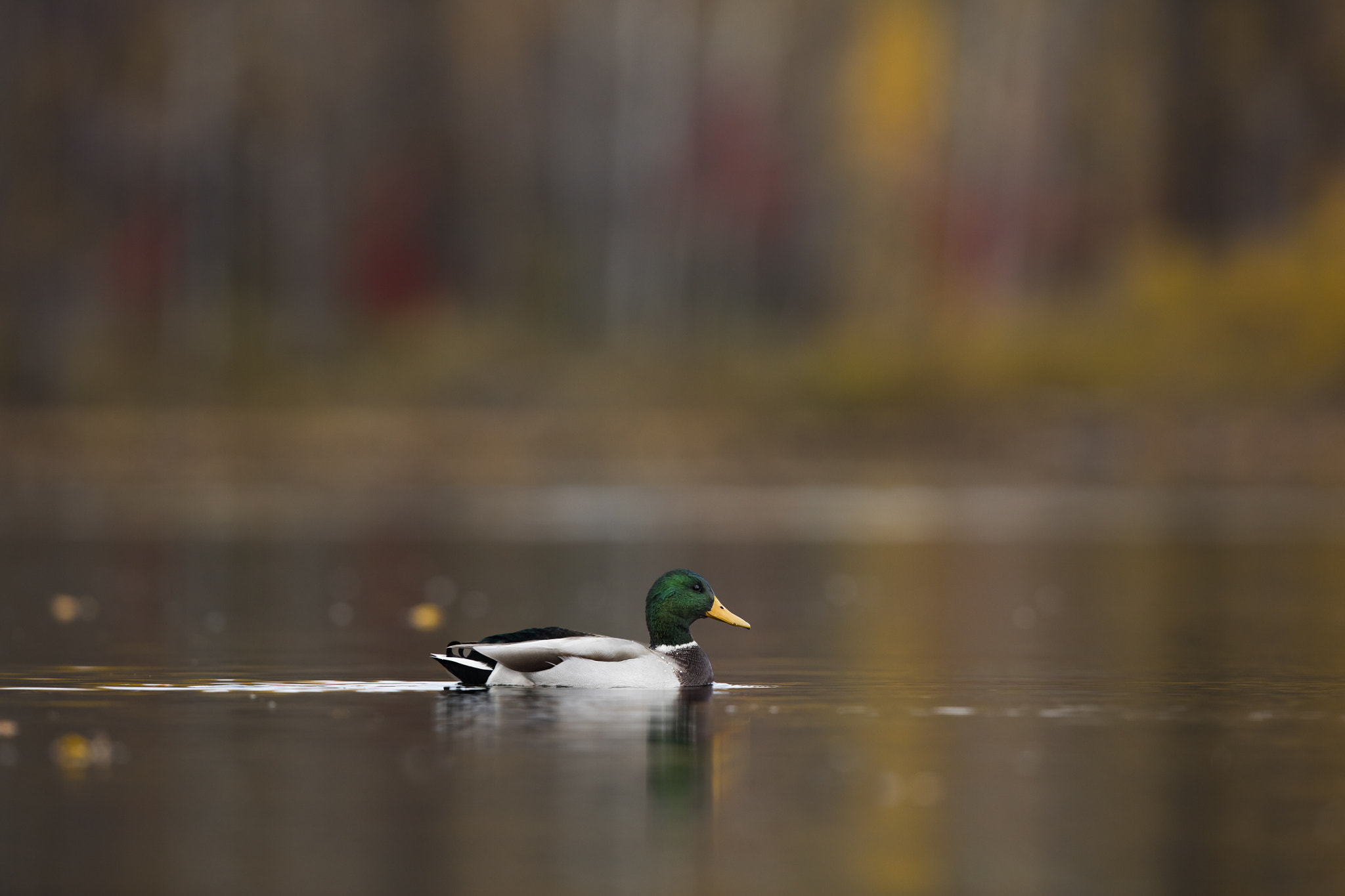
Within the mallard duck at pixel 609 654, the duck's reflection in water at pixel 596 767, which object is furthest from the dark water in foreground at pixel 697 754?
the mallard duck at pixel 609 654

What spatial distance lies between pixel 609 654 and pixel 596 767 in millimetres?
2669

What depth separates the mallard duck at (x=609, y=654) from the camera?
13.7 metres

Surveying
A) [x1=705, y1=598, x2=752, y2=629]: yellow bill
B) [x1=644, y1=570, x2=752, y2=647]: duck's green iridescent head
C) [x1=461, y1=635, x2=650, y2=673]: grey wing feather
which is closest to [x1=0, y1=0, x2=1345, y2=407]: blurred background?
[x1=705, y1=598, x2=752, y2=629]: yellow bill

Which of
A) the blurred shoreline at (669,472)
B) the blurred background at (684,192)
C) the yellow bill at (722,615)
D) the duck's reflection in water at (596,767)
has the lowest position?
the duck's reflection in water at (596,767)

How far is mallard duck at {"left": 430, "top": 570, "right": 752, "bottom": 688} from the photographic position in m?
13.7

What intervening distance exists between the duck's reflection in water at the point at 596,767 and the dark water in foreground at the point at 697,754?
0.02 metres

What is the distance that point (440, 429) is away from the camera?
181 ft

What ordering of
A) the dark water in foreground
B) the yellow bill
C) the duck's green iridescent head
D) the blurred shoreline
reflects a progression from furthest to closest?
the blurred shoreline → the yellow bill → the duck's green iridescent head → the dark water in foreground

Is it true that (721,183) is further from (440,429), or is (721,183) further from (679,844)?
(679,844)

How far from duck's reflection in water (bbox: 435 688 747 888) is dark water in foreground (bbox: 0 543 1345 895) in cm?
2

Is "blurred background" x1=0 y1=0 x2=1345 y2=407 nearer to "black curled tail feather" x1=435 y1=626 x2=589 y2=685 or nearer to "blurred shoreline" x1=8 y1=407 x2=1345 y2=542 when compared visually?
"blurred shoreline" x1=8 y1=407 x2=1345 y2=542

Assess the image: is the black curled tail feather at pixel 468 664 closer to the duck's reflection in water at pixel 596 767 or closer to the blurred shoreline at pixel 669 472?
the duck's reflection in water at pixel 596 767

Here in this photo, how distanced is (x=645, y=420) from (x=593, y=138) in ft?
42.0

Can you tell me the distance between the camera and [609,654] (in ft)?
45.1
